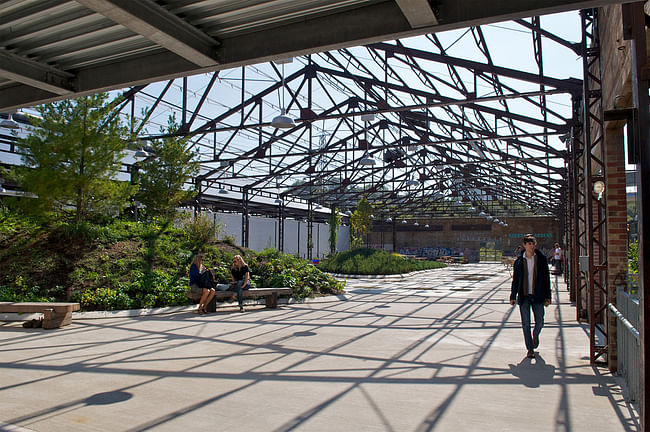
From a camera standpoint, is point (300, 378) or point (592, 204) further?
point (592, 204)

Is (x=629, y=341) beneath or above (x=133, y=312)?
above

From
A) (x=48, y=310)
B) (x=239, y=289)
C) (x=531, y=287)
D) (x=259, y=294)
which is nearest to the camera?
(x=531, y=287)

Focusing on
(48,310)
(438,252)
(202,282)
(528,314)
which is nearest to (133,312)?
(202,282)

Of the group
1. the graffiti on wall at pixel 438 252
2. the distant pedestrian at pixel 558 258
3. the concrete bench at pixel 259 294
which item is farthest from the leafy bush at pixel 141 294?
the graffiti on wall at pixel 438 252

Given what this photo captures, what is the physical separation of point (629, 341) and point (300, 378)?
3618 millimetres

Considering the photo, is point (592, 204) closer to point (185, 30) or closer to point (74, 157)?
point (185, 30)

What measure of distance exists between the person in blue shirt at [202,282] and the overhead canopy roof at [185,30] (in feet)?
20.0

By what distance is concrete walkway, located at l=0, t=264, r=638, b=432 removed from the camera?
14.2 feet

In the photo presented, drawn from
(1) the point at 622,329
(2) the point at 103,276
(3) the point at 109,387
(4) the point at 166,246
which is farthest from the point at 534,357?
(4) the point at 166,246

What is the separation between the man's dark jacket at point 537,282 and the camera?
22.4 ft

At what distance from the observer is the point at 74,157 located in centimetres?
1278

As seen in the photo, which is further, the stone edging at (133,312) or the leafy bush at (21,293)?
the leafy bush at (21,293)

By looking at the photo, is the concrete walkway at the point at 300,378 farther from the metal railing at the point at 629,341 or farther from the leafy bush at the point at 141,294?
the leafy bush at the point at 141,294

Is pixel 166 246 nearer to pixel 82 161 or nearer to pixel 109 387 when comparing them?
pixel 82 161
